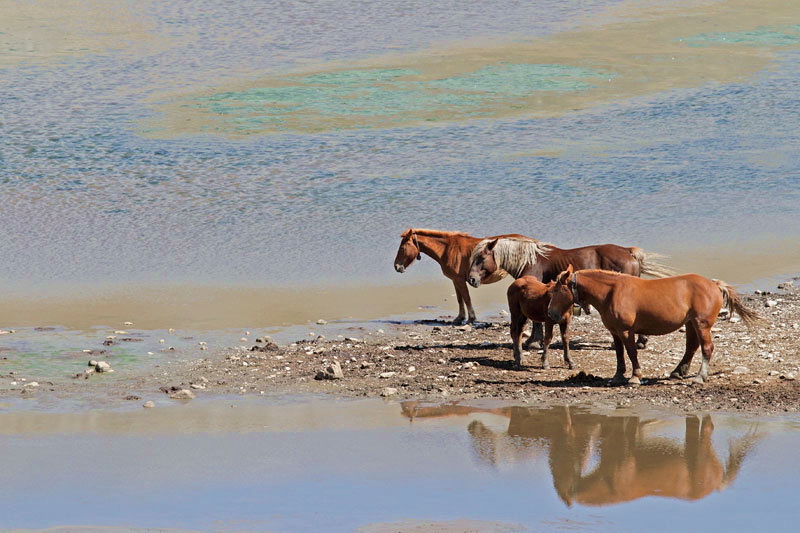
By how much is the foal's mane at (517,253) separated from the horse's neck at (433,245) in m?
1.43

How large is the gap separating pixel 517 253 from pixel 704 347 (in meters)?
2.77

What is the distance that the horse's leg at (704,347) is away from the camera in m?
9.72

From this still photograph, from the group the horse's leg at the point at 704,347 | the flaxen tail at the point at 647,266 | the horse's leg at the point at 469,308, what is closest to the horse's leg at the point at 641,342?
the flaxen tail at the point at 647,266

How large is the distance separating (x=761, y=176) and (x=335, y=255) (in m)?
8.18

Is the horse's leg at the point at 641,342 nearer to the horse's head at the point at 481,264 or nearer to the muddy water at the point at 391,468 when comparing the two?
the horse's head at the point at 481,264

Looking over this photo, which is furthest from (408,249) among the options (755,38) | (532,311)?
(755,38)

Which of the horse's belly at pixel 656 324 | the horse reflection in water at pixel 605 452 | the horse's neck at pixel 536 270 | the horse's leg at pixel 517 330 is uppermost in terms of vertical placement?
the horse's neck at pixel 536 270

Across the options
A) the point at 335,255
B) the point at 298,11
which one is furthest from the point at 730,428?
the point at 298,11

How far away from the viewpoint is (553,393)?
382 inches

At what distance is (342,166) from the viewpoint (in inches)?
803

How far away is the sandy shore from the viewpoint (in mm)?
9555

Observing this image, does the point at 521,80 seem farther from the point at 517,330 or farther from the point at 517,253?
the point at 517,330

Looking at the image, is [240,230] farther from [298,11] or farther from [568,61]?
[298,11]

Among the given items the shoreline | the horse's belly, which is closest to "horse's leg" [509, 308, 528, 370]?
the horse's belly
